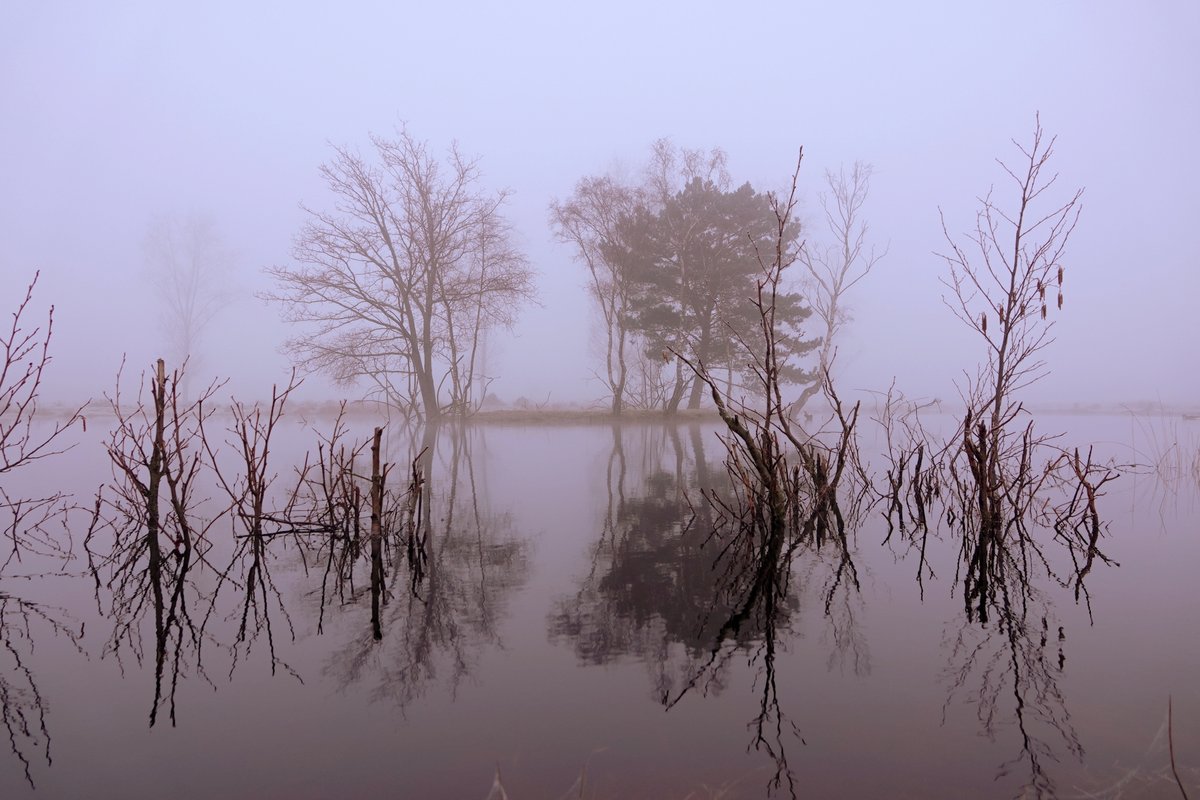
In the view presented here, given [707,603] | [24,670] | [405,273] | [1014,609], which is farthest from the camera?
[405,273]

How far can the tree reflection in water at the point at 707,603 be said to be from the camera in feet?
7.30

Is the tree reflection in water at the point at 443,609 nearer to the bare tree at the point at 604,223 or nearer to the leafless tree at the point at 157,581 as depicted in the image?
the leafless tree at the point at 157,581

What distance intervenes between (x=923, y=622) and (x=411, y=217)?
19866 millimetres

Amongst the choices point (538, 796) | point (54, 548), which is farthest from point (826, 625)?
point (54, 548)

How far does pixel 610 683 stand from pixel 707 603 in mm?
978

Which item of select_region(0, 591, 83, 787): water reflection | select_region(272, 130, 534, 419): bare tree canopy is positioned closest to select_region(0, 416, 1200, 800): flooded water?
select_region(0, 591, 83, 787): water reflection

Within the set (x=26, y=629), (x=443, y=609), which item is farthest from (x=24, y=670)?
(x=443, y=609)

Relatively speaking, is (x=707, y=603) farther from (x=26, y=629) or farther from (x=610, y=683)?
(x=26, y=629)

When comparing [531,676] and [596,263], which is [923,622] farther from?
[596,263]

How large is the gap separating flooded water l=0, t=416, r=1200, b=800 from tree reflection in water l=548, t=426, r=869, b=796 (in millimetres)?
18

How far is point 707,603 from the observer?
10.0 ft

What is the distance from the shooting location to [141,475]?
851 centimetres

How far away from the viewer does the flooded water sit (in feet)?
5.46

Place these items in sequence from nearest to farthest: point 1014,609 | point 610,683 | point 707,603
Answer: point 610,683
point 1014,609
point 707,603
